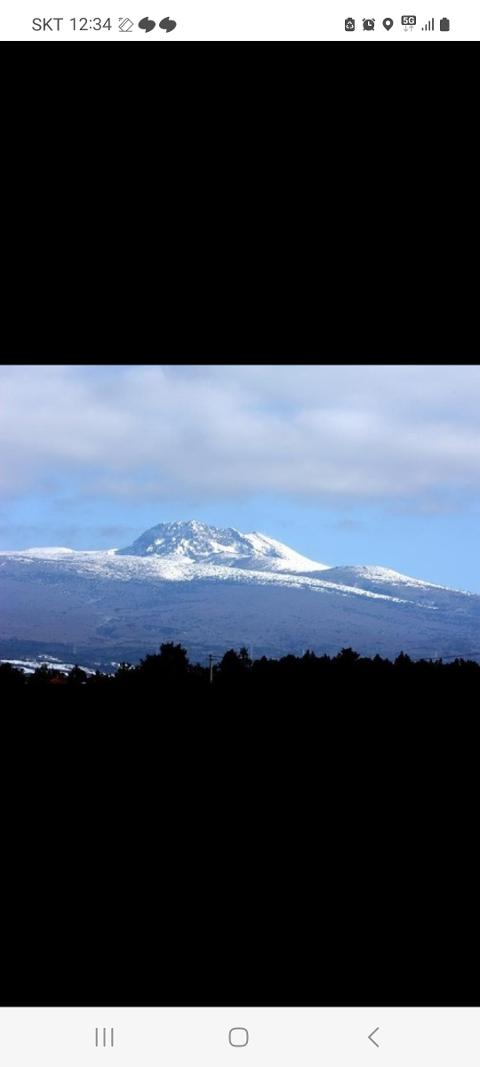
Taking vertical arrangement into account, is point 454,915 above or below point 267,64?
below

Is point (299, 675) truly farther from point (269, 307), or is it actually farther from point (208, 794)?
point (269, 307)

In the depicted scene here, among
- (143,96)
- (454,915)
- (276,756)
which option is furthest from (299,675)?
(143,96)

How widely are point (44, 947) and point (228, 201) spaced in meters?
2.16
